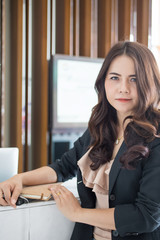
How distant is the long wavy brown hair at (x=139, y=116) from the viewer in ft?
3.55

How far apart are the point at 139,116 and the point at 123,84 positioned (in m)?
0.16

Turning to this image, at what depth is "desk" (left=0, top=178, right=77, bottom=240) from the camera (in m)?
1.06

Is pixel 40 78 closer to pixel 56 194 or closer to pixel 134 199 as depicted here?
pixel 56 194

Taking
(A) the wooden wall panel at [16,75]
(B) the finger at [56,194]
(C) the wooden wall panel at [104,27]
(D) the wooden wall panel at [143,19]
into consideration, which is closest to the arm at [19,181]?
(B) the finger at [56,194]

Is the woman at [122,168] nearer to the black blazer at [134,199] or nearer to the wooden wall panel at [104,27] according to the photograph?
the black blazer at [134,199]

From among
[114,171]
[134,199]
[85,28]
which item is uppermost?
[85,28]

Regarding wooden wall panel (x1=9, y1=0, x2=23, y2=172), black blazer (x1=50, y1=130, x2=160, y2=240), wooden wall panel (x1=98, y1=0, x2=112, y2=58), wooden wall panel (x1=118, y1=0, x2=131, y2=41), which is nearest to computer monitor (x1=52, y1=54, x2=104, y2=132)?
wooden wall panel (x1=98, y1=0, x2=112, y2=58)

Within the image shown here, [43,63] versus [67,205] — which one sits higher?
[43,63]

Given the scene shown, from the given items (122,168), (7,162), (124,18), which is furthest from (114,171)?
(124,18)

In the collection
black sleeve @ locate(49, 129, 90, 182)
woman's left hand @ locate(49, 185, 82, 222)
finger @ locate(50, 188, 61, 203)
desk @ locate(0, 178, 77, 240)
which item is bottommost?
desk @ locate(0, 178, 77, 240)

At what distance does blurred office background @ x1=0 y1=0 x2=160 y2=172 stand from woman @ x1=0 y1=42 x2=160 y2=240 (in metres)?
1.74

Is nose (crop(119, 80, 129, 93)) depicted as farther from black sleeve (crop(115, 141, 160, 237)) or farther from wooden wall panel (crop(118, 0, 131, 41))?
wooden wall panel (crop(118, 0, 131, 41))

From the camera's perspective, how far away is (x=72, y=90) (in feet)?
10.4

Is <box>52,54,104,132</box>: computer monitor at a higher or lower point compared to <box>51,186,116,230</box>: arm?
higher
